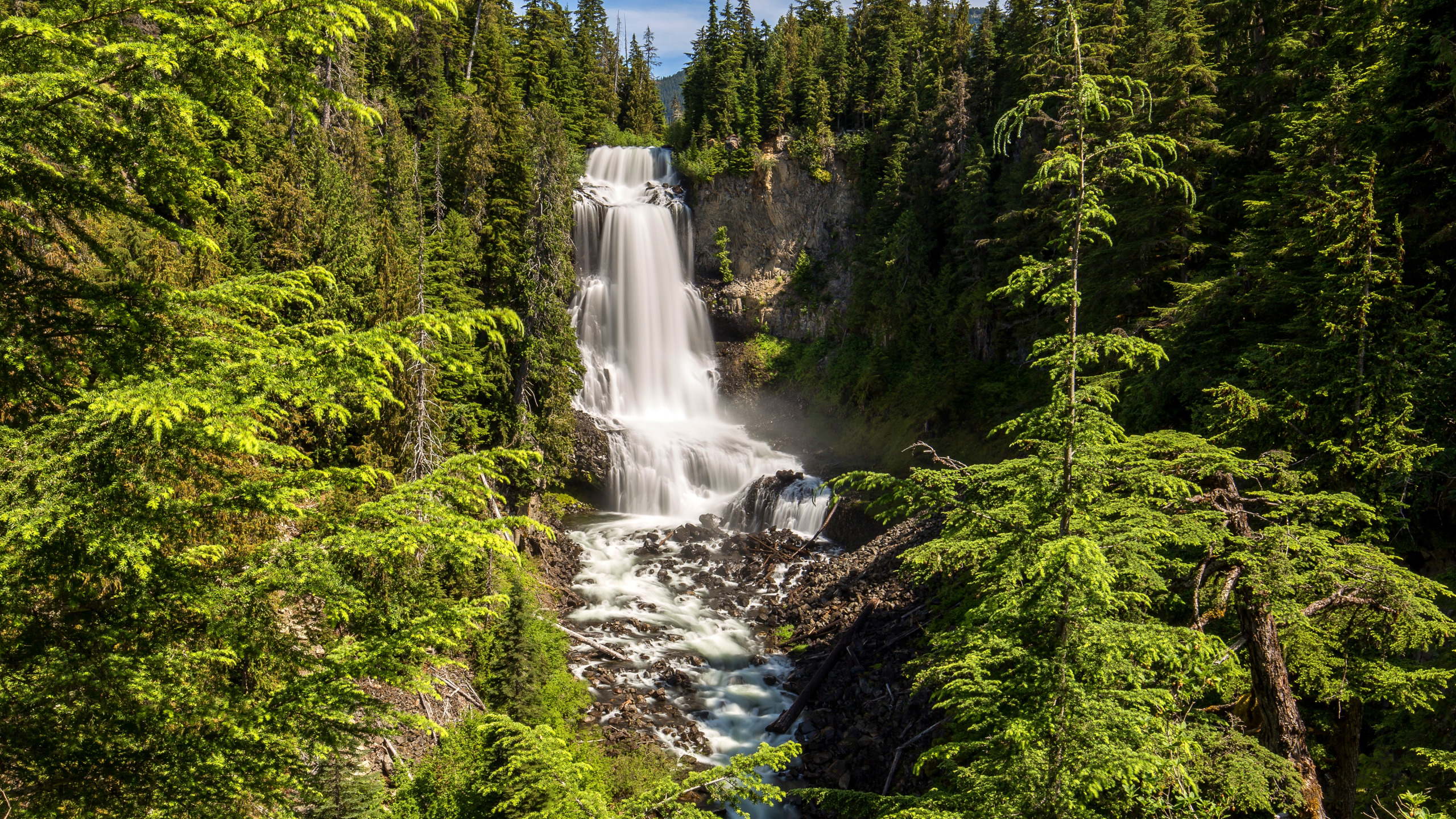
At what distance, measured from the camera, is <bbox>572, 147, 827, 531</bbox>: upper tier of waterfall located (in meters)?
27.1

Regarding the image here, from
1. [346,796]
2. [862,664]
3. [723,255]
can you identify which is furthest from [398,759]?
[723,255]

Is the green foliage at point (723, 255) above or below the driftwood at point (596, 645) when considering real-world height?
above

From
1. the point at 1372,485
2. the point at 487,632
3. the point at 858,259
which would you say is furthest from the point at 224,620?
the point at 858,259

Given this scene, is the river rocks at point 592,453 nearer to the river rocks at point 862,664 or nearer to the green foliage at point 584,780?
the river rocks at point 862,664

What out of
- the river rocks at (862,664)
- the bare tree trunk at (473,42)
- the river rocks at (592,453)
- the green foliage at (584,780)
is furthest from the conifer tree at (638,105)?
the green foliage at (584,780)

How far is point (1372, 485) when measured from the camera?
8086 millimetres

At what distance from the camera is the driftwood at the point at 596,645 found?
54.0 ft

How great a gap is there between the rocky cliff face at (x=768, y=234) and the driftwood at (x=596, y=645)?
79.0 feet

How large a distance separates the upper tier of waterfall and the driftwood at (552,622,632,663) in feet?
29.9

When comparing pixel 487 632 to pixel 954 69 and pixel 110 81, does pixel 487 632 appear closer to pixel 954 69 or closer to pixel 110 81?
pixel 110 81

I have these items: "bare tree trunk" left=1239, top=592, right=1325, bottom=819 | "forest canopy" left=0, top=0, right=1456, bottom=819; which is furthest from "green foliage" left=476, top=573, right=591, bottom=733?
"bare tree trunk" left=1239, top=592, right=1325, bottom=819

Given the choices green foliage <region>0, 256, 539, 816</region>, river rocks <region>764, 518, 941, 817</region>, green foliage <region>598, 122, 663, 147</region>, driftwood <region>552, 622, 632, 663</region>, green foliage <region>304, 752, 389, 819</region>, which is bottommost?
driftwood <region>552, 622, 632, 663</region>

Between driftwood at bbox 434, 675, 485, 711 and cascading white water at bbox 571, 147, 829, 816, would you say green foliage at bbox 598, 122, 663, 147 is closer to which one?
cascading white water at bbox 571, 147, 829, 816

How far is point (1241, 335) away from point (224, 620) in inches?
597
